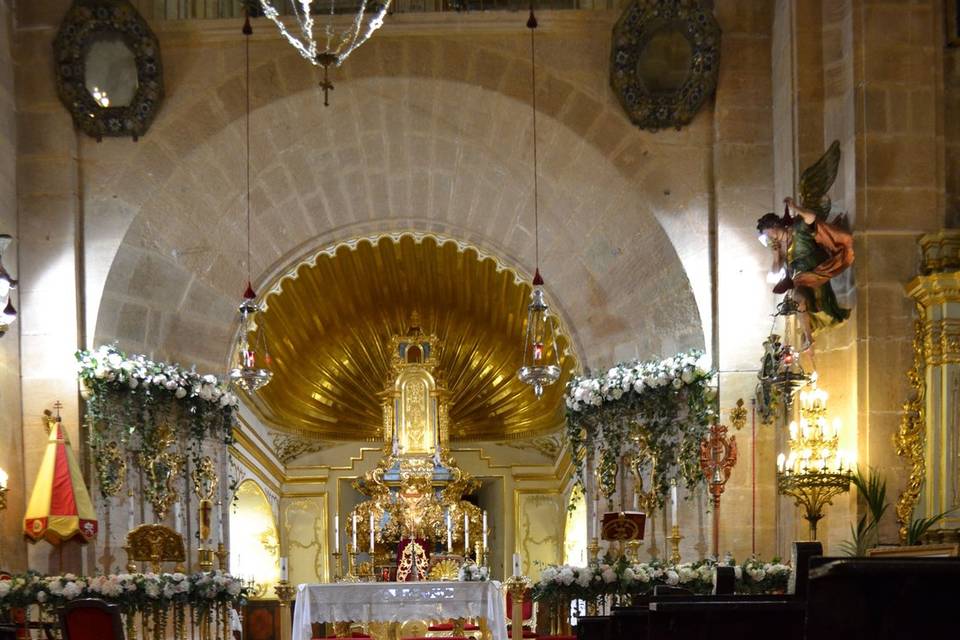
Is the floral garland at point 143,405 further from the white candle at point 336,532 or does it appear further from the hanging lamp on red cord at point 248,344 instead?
the white candle at point 336,532

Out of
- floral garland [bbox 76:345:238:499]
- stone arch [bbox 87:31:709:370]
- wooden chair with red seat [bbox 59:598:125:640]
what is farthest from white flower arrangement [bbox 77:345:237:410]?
wooden chair with red seat [bbox 59:598:125:640]

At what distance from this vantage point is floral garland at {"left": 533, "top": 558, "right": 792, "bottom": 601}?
40.4ft

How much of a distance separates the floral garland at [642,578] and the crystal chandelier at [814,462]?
0.60 meters

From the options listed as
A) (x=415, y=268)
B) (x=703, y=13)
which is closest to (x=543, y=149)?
(x=703, y=13)

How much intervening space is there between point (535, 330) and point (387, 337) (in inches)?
175

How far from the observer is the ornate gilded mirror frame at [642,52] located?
14.9 metres

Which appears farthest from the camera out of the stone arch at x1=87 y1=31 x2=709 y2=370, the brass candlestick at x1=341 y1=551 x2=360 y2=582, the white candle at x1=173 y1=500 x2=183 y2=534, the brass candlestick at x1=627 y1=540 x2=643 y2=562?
the brass candlestick at x1=341 y1=551 x2=360 y2=582

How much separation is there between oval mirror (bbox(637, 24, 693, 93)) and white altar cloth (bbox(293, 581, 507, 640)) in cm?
530

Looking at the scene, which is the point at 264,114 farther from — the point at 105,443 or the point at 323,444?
the point at 323,444

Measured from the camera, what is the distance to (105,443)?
14.9 m

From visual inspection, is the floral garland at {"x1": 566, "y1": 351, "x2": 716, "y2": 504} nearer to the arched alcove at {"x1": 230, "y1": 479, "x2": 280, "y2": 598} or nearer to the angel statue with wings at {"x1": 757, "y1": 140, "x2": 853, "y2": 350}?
the angel statue with wings at {"x1": 757, "y1": 140, "x2": 853, "y2": 350}

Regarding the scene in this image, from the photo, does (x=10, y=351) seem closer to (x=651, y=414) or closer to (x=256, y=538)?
(x=256, y=538)

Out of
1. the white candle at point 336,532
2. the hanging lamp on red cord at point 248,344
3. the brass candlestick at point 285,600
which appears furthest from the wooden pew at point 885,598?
the white candle at point 336,532

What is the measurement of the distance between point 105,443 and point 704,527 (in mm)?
5934
